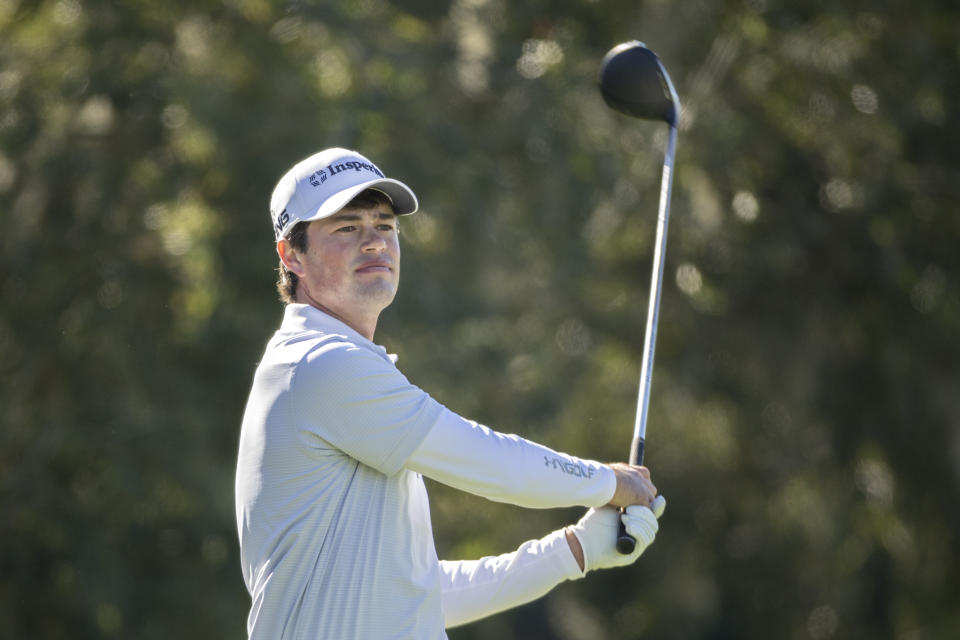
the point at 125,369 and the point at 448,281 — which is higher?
the point at 448,281

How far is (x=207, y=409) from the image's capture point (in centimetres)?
1051

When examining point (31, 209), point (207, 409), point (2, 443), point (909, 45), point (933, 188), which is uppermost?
point (909, 45)

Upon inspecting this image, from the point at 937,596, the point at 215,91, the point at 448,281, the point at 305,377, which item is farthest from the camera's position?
the point at 937,596

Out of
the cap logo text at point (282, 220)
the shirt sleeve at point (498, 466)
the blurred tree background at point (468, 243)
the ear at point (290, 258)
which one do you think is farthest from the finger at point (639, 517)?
the blurred tree background at point (468, 243)

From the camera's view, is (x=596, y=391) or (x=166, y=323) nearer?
(x=166, y=323)

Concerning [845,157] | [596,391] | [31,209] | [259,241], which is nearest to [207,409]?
[259,241]

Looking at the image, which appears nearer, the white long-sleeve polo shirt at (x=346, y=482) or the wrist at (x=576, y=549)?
the white long-sleeve polo shirt at (x=346, y=482)

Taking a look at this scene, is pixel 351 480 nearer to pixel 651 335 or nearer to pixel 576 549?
pixel 576 549

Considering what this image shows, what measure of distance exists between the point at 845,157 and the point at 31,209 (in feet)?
21.0

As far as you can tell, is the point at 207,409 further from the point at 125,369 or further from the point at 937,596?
the point at 937,596

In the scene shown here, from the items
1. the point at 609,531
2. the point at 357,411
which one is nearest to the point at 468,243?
the point at 609,531

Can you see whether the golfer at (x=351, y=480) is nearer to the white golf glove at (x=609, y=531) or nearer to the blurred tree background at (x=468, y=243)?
the white golf glove at (x=609, y=531)

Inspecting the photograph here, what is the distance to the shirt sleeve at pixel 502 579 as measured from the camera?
3576 millimetres

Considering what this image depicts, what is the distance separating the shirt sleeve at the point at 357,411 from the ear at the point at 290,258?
52 cm
